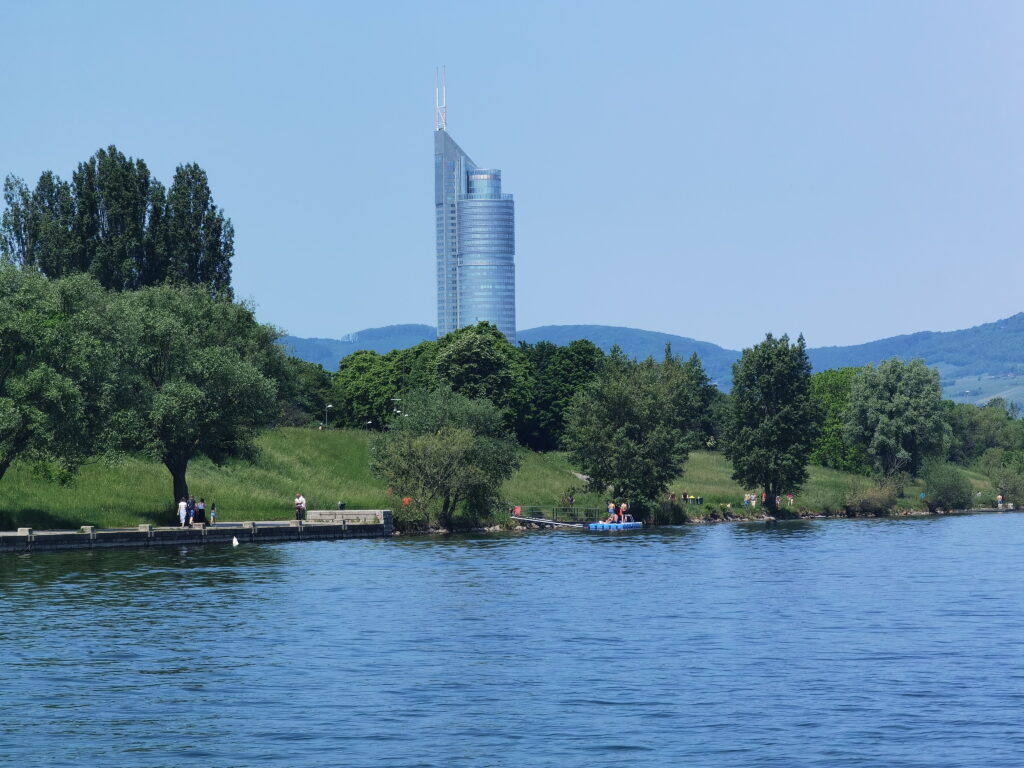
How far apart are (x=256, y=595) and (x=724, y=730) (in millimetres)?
29738

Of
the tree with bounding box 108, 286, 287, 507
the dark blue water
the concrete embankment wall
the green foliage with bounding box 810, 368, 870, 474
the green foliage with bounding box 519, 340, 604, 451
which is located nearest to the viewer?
the dark blue water

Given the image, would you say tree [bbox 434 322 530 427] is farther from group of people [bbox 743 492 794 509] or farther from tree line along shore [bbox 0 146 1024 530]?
group of people [bbox 743 492 794 509]

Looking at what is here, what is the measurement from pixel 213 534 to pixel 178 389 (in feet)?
31.8

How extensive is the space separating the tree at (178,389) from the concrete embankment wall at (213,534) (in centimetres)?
534

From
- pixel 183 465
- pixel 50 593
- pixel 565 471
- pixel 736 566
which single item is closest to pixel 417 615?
pixel 50 593

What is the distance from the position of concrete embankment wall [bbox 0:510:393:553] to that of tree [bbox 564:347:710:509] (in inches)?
989

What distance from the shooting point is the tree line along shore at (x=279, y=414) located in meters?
76.6

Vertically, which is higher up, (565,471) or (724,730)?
(565,471)

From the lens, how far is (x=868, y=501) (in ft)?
468

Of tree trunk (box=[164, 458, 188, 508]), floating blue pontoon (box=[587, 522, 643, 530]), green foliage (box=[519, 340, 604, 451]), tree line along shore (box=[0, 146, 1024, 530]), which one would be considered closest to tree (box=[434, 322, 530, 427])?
tree line along shore (box=[0, 146, 1024, 530])

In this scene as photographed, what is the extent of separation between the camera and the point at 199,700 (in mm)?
32562

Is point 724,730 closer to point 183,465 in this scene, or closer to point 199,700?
point 199,700

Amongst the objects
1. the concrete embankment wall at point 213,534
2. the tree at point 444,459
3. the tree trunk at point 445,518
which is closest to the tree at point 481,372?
the tree at point 444,459

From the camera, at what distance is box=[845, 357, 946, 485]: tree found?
15475 centimetres
